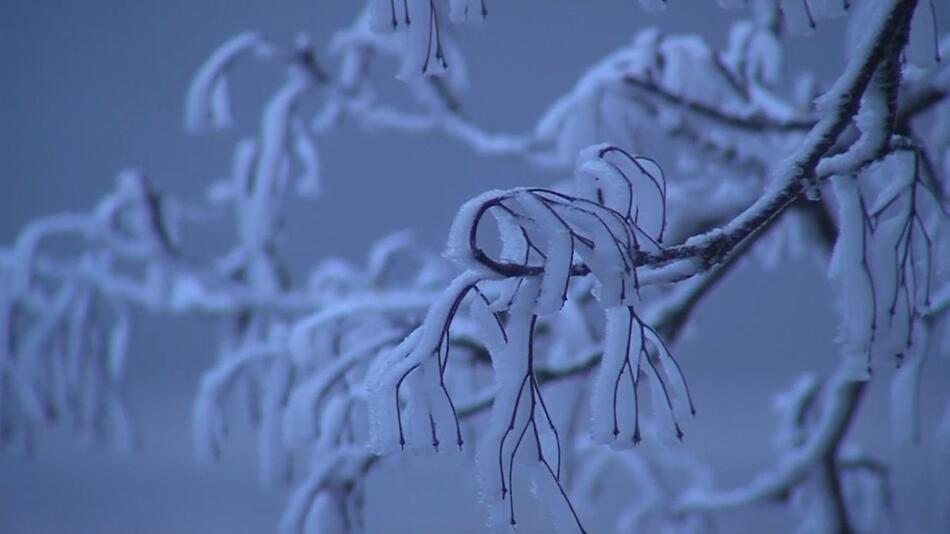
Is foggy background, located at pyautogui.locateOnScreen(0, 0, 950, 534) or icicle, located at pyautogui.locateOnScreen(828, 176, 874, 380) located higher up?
foggy background, located at pyautogui.locateOnScreen(0, 0, 950, 534)

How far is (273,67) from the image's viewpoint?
3.81 m

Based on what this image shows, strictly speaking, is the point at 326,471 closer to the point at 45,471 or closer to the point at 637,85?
the point at 637,85

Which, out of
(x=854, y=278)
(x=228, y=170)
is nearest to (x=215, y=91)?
(x=854, y=278)

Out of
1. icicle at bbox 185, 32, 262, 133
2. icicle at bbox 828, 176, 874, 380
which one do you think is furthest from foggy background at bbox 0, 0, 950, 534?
icicle at bbox 828, 176, 874, 380

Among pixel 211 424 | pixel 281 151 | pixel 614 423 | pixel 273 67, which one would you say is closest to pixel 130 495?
pixel 273 67

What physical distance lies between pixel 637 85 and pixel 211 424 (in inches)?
45.4

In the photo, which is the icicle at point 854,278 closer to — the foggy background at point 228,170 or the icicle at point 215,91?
the icicle at point 215,91

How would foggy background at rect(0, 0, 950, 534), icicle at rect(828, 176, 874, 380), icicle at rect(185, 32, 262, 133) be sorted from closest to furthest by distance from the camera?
icicle at rect(828, 176, 874, 380) < icicle at rect(185, 32, 262, 133) < foggy background at rect(0, 0, 950, 534)

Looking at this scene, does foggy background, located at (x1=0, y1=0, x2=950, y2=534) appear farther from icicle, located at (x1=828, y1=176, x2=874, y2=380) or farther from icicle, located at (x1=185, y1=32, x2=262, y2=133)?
icicle, located at (x1=828, y1=176, x2=874, y2=380)

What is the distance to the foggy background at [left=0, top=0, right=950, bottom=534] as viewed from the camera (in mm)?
3439

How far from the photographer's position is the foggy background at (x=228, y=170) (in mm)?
3439

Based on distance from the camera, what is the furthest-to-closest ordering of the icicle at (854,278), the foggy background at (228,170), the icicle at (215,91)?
1. the foggy background at (228,170)
2. the icicle at (215,91)
3. the icicle at (854,278)

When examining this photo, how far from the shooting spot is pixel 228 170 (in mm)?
4004

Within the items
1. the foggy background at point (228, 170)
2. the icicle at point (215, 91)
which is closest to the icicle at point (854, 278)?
the icicle at point (215, 91)
